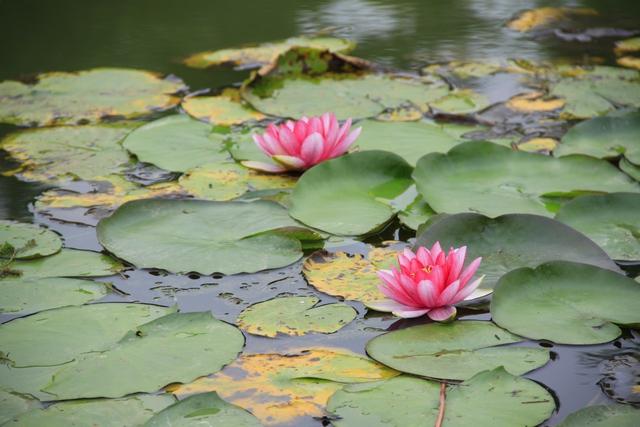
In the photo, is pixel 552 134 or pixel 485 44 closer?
pixel 552 134

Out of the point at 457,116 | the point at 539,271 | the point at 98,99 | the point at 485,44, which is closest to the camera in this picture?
the point at 539,271

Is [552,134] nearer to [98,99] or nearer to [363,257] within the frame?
[363,257]

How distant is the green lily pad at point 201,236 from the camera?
220cm

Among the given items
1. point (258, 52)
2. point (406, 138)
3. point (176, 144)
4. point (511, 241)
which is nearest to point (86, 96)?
point (176, 144)

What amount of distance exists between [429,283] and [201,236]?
716 mm

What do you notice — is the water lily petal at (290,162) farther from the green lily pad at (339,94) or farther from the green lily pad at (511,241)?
the green lily pad at (511,241)

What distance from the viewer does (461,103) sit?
3371 millimetres

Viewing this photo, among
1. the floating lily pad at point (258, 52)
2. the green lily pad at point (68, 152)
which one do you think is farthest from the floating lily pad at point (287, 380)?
the floating lily pad at point (258, 52)

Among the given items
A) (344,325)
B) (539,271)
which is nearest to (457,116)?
(539,271)

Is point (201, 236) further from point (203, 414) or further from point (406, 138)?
point (406, 138)

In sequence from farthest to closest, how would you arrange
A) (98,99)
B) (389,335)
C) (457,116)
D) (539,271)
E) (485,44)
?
(485,44) → (98,99) → (457,116) → (539,271) → (389,335)

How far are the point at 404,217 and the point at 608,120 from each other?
951 mm

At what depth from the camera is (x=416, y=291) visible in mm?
1880

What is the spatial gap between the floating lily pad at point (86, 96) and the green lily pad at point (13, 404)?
1.81 meters
